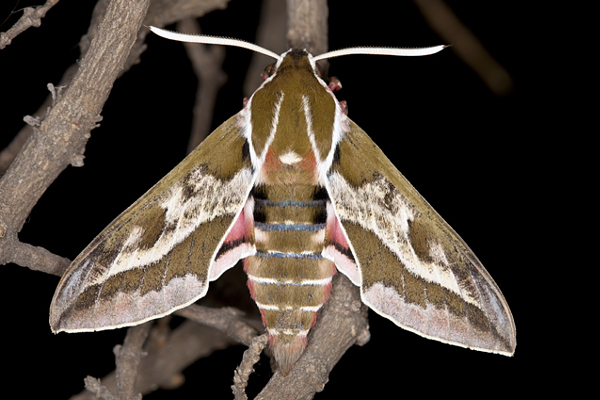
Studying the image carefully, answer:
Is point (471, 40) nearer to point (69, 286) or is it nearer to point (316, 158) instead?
point (316, 158)

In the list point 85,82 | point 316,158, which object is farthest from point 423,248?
point 85,82

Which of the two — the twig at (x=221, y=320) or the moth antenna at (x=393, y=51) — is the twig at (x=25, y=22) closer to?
the moth antenna at (x=393, y=51)

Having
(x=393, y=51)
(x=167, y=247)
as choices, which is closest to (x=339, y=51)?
(x=393, y=51)

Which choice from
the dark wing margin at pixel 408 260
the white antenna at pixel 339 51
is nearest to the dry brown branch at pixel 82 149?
the white antenna at pixel 339 51

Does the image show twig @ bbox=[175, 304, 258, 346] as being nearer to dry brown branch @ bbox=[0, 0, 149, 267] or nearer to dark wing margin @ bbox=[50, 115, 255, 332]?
dark wing margin @ bbox=[50, 115, 255, 332]

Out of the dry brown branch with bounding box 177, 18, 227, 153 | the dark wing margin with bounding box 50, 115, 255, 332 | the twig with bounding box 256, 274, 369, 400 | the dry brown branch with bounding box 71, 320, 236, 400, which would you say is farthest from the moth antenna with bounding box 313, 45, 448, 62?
the dry brown branch with bounding box 71, 320, 236, 400

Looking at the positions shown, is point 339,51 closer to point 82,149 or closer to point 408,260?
point 408,260
